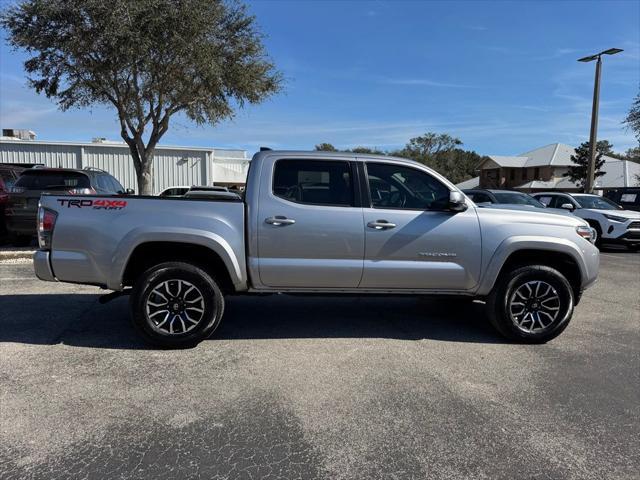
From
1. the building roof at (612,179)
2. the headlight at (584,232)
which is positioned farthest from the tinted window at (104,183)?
the building roof at (612,179)

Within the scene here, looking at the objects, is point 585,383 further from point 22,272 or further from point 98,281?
point 22,272

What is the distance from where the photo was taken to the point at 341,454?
3.07m

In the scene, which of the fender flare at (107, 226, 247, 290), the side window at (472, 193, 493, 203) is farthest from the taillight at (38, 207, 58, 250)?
the side window at (472, 193, 493, 203)

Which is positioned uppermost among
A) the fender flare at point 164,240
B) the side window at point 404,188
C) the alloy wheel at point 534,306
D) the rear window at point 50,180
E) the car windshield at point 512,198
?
the rear window at point 50,180

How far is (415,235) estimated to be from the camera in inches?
195

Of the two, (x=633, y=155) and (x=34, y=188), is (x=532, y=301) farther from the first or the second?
(x=633, y=155)

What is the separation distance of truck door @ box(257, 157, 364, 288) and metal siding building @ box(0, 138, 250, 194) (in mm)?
26555

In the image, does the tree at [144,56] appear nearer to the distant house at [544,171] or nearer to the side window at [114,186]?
the side window at [114,186]

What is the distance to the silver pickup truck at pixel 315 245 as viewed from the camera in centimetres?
468

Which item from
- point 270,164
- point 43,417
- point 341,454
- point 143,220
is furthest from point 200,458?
point 270,164

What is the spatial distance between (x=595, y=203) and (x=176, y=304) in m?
15.2

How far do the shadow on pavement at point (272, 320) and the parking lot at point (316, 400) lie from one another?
36 millimetres

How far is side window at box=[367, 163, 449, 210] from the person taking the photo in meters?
5.07

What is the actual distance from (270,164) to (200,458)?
2.92m
